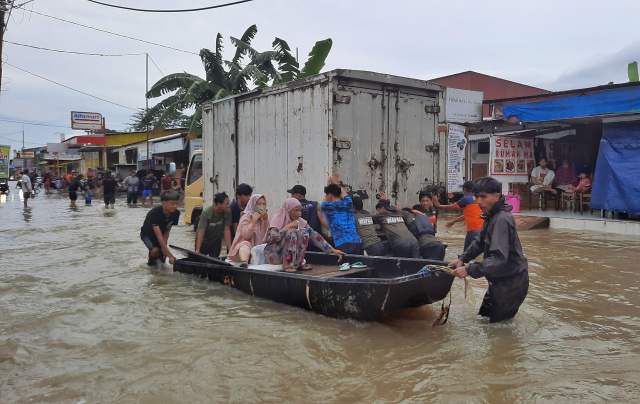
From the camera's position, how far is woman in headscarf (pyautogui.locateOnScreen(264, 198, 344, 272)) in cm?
584

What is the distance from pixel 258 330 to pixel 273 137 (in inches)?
162

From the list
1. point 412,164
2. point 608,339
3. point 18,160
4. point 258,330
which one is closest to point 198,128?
point 412,164

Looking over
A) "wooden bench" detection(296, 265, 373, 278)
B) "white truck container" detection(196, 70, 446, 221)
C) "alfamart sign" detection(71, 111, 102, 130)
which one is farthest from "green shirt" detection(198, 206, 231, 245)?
"alfamart sign" detection(71, 111, 102, 130)

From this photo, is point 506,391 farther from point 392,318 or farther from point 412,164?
point 412,164

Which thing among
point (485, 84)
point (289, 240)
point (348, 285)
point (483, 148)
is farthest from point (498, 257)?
point (485, 84)

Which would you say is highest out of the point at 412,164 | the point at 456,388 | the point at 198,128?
the point at 198,128

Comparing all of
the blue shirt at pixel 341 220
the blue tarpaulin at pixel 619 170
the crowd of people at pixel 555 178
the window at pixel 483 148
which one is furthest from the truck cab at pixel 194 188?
the window at pixel 483 148

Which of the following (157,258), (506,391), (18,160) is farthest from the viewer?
(18,160)

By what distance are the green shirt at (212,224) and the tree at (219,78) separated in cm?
995

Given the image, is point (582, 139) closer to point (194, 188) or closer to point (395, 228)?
point (395, 228)

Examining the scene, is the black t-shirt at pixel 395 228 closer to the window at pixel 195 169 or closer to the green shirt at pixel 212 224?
the green shirt at pixel 212 224

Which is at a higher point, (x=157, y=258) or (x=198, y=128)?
(x=198, y=128)

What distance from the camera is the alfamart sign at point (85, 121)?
3741 centimetres

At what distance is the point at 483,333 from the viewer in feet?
15.8
